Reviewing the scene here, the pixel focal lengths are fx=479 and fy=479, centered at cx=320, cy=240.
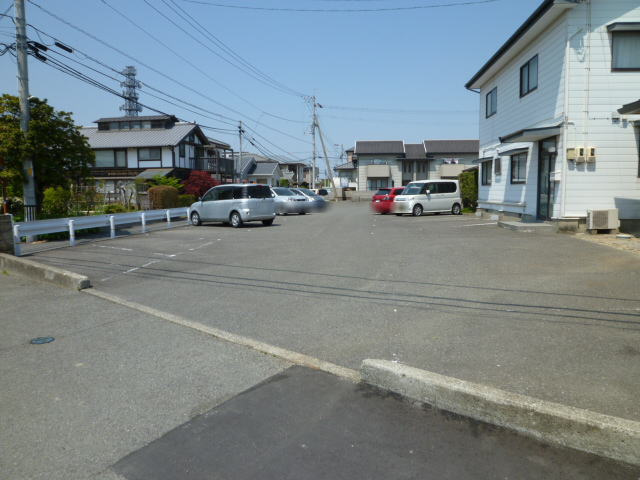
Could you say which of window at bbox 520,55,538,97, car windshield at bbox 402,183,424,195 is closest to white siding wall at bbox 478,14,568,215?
window at bbox 520,55,538,97

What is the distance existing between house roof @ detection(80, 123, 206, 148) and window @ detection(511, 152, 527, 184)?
29.1m

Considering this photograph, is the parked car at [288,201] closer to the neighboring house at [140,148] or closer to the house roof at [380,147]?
the neighboring house at [140,148]

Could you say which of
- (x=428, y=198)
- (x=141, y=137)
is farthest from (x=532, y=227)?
(x=141, y=137)

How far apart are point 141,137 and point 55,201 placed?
26.4m

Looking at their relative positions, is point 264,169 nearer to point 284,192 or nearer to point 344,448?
point 284,192

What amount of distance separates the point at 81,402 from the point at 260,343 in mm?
1646

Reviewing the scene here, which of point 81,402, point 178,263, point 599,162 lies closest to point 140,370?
point 81,402

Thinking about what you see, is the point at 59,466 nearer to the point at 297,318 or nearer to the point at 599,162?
the point at 297,318

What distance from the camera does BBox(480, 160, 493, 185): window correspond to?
830 inches

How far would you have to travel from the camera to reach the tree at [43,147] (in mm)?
15203

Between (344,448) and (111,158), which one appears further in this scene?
(111,158)

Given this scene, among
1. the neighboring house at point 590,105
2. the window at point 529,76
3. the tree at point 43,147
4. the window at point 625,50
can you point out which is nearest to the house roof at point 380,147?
the window at point 529,76

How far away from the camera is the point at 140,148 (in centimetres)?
3997

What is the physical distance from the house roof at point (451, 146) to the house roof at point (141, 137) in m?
27.9
